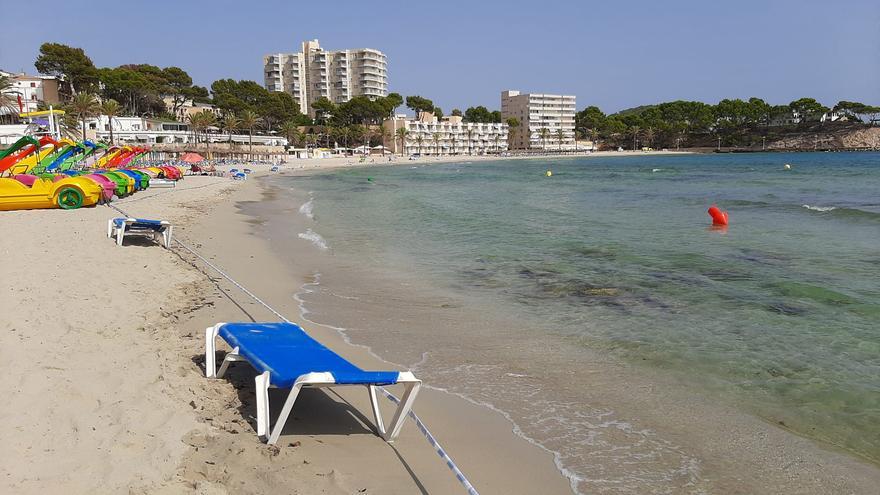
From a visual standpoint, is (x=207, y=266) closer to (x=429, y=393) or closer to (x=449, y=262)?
(x=449, y=262)

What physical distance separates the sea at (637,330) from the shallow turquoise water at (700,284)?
3cm

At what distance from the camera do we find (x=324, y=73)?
158 metres

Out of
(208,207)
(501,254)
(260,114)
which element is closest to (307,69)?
(260,114)

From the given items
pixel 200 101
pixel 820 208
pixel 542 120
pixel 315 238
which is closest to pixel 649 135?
pixel 542 120

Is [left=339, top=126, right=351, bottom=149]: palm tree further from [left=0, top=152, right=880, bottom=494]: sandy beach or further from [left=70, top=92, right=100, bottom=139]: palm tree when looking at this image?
[left=0, top=152, right=880, bottom=494]: sandy beach

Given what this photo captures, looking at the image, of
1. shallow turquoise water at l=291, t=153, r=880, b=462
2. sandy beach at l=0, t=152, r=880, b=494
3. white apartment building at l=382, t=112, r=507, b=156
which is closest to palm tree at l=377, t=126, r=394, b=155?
white apartment building at l=382, t=112, r=507, b=156

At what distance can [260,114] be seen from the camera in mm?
114562

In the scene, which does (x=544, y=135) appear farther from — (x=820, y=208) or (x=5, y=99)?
(x=820, y=208)

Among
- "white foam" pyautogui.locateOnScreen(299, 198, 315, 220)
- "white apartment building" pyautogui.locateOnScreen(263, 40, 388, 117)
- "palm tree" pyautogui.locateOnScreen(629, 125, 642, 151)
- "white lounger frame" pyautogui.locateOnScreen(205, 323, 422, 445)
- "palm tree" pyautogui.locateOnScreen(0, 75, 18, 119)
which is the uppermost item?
"white apartment building" pyautogui.locateOnScreen(263, 40, 388, 117)

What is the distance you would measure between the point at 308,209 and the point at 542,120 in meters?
154

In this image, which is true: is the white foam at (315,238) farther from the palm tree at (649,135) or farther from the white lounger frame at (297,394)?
the palm tree at (649,135)

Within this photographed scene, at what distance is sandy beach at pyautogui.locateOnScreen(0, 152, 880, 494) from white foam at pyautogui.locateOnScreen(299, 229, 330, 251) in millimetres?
7082

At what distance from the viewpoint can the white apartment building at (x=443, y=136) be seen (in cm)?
13338

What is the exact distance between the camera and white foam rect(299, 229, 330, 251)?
48.9 feet
